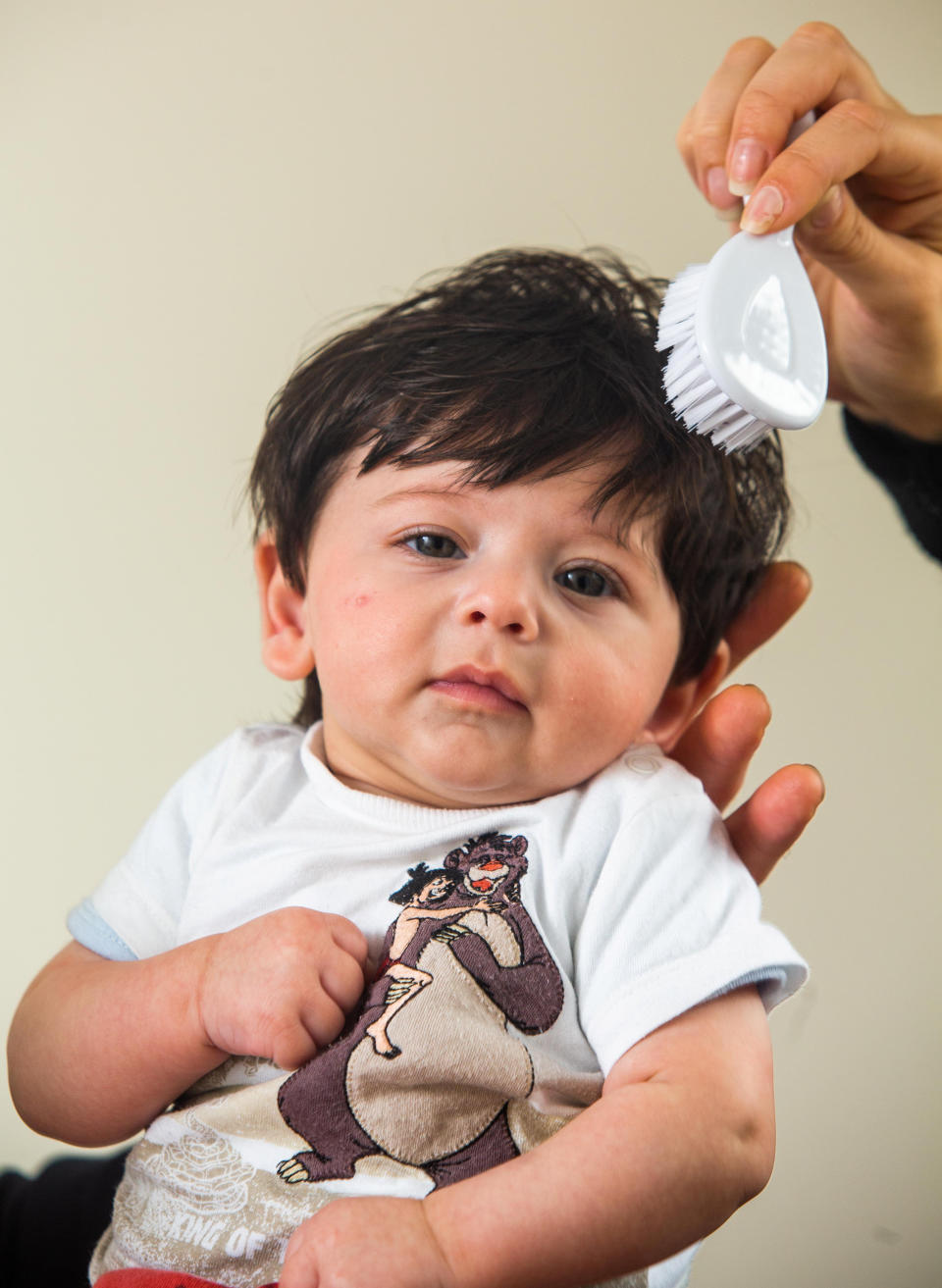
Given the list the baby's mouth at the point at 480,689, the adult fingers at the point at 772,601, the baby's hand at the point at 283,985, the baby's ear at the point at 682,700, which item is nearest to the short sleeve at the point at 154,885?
the baby's hand at the point at 283,985

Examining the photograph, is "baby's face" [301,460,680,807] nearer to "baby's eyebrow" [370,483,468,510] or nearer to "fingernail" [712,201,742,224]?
"baby's eyebrow" [370,483,468,510]

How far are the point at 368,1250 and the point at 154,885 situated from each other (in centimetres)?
37

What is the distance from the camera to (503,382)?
80 cm

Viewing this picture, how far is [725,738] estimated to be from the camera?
911mm

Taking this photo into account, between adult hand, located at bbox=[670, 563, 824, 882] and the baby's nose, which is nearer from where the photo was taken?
the baby's nose

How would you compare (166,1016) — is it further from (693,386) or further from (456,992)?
(693,386)

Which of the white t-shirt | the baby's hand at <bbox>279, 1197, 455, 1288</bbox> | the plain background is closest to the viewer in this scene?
the baby's hand at <bbox>279, 1197, 455, 1288</bbox>

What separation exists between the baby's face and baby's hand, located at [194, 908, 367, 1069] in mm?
136

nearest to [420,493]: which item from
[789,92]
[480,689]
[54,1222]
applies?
[480,689]

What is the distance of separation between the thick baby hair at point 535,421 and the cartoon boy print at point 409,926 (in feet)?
0.91

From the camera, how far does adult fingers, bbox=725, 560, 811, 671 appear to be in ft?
3.28

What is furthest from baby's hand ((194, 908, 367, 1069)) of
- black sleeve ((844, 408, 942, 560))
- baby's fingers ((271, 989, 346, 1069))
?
black sleeve ((844, 408, 942, 560))

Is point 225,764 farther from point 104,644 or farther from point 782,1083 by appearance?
point 782,1083

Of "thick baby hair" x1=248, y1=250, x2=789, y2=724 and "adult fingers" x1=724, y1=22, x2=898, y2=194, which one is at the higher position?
"adult fingers" x1=724, y1=22, x2=898, y2=194
